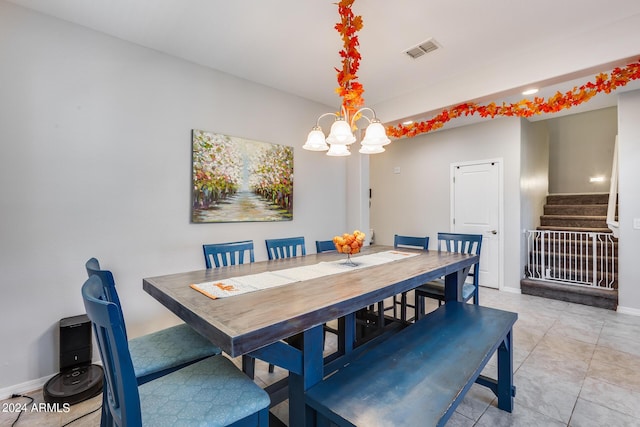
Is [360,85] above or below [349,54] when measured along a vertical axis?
below

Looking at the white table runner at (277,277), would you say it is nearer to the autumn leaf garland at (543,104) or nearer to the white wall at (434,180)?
the autumn leaf garland at (543,104)

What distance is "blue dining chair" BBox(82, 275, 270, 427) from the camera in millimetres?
953

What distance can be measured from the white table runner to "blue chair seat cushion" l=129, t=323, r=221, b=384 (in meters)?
0.31

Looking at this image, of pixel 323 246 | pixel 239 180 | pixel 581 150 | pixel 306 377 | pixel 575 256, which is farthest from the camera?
pixel 581 150

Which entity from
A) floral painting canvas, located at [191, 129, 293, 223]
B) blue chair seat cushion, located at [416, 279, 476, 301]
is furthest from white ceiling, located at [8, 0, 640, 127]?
blue chair seat cushion, located at [416, 279, 476, 301]

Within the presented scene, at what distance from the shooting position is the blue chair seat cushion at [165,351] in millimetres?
1417

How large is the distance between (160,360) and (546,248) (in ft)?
18.8

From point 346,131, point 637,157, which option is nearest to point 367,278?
point 346,131

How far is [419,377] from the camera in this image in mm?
1337

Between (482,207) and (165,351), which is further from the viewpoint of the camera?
(482,207)

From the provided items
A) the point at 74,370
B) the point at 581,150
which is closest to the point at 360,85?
the point at 74,370

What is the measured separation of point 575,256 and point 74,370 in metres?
5.91

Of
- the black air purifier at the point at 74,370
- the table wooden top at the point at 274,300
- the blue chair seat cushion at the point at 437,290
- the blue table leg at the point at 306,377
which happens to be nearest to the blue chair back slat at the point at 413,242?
the blue chair seat cushion at the point at 437,290

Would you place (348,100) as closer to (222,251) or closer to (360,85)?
(360,85)
